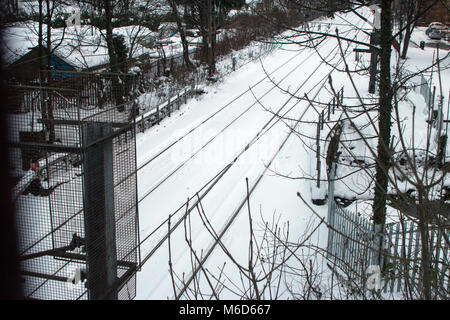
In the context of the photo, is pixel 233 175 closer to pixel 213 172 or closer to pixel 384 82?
pixel 213 172

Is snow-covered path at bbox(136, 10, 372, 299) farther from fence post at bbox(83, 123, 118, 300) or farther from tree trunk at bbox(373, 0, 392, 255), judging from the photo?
fence post at bbox(83, 123, 118, 300)

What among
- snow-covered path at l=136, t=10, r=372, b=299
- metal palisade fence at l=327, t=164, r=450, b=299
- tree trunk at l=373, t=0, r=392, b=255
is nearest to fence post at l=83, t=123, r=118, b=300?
snow-covered path at l=136, t=10, r=372, b=299

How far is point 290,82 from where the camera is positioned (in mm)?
23922

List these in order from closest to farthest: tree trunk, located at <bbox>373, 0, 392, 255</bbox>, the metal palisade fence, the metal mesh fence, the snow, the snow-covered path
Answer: the metal palisade fence, the metal mesh fence, tree trunk, located at <bbox>373, 0, 392, 255</bbox>, the snow, the snow-covered path

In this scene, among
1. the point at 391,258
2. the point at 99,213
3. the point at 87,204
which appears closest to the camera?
the point at 391,258

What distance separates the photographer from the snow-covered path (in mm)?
8875

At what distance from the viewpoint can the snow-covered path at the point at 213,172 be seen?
888 centimetres

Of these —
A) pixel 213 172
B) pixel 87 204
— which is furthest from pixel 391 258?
pixel 213 172

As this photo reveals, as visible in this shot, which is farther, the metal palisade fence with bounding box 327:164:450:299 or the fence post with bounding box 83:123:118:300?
the fence post with bounding box 83:123:118:300

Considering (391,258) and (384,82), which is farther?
(384,82)

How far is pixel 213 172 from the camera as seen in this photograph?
1284 centimetres

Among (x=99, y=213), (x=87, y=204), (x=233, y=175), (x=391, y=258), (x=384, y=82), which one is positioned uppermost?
(x=384, y=82)

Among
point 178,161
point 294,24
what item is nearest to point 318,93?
point 178,161

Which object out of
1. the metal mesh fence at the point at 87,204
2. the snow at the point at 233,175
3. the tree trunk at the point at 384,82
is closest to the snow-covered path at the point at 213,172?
the snow at the point at 233,175
